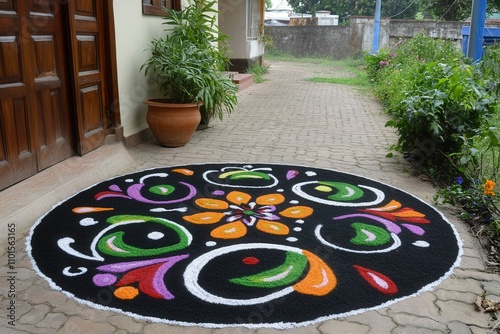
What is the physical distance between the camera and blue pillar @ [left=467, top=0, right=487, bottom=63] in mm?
6176

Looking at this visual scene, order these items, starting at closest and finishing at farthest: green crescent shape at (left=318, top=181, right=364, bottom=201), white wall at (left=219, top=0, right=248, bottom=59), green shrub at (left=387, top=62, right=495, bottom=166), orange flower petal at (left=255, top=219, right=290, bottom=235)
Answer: orange flower petal at (left=255, top=219, right=290, bottom=235)
green crescent shape at (left=318, top=181, right=364, bottom=201)
green shrub at (left=387, top=62, right=495, bottom=166)
white wall at (left=219, top=0, right=248, bottom=59)

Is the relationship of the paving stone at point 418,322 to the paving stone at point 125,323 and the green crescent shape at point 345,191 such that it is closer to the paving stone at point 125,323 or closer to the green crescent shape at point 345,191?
the paving stone at point 125,323

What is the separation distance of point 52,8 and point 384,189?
3.20 metres

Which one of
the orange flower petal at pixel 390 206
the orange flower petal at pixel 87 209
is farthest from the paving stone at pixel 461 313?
the orange flower petal at pixel 87 209

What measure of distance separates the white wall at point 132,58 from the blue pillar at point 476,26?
421cm

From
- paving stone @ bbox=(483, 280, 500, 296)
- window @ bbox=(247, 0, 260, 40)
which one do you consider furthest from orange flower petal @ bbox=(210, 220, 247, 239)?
window @ bbox=(247, 0, 260, 40)

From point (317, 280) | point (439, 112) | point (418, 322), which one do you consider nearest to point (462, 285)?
point (418, 322)

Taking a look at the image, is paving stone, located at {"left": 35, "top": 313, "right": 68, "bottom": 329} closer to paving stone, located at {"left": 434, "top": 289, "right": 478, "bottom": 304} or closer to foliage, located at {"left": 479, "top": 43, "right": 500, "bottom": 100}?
paving stone, located at {"left": 434, "top": 289, "right": 478, "bottom": 304}

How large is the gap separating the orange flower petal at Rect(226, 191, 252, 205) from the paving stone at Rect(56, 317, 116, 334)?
167cm

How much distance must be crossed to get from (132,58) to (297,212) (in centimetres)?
283

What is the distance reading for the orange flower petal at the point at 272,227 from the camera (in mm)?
3125

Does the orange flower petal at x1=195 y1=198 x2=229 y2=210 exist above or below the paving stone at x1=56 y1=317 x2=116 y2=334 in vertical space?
above

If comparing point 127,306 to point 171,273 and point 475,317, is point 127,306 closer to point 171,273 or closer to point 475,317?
point 171,273

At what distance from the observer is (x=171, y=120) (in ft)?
16.8
